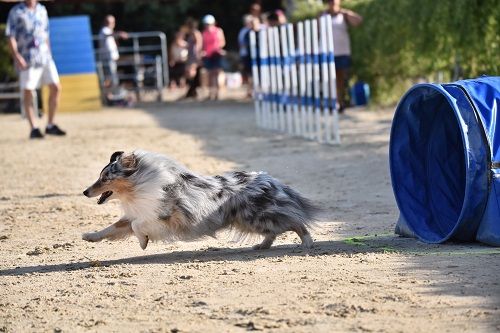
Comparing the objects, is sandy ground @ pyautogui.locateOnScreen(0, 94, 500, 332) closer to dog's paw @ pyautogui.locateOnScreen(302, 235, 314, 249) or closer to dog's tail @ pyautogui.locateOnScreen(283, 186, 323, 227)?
dog's paw @ pyautogui.locateOnScreen(302, 235, 314, 249)

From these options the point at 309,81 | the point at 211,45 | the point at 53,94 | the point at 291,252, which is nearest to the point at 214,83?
the point at 211,45

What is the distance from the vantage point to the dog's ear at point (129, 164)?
7.48m

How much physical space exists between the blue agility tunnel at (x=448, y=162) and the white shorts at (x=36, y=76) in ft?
29.9

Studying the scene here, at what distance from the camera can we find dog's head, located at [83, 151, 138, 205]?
7.48 m

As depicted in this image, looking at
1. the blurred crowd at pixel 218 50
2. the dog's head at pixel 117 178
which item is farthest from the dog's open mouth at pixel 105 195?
the blurred crowd at pixel 218 50

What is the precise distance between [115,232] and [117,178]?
42 cm

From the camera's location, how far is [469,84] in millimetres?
7355

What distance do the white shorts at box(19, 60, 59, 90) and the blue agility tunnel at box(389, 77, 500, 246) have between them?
912cm

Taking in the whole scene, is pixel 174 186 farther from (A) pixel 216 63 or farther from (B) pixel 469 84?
(A) pixel 216 63

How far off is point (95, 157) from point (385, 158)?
4.23m

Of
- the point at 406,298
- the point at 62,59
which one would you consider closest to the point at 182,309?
the point at 406,298

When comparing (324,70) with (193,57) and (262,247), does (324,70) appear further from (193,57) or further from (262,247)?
(193,57)

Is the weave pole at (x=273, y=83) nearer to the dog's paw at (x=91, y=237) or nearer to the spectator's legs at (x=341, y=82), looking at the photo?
the spectator's legs at (x=341, y=82)

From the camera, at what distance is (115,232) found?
7.63 metres
